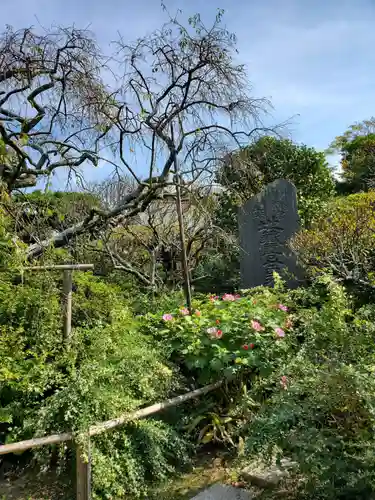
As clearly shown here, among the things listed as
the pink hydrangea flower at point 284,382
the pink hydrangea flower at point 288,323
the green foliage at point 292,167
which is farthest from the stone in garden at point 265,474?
the green foliage at point 292,167

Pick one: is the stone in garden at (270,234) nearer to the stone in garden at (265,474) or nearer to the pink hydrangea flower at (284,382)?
the pink hydrangea flower at (284,382)

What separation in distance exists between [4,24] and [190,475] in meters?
4.14

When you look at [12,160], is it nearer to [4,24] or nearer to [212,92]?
[4,24]

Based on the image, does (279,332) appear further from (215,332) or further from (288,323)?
(215,332)

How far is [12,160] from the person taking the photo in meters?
4.55

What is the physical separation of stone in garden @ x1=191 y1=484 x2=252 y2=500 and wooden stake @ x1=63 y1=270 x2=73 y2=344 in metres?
1.39

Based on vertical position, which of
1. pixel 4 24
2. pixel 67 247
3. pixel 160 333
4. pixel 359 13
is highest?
pixel 4 24

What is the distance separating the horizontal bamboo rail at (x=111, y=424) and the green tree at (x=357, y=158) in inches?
400

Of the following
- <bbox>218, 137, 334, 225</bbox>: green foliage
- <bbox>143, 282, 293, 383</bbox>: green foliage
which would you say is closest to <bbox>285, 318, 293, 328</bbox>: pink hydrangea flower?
<bbox>143, 282, 293, 383</bbox>: green foliage

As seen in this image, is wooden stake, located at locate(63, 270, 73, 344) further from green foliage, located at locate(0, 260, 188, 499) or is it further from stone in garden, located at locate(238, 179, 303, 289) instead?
stone in garden, located at locate(238, 179, 303, 289)

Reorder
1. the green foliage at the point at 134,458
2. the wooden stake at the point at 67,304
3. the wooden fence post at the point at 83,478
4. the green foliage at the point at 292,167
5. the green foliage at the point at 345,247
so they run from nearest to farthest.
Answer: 1. the wooden fence post at the point at 83,478
2. the green foliage at the point at 134,458
3. the wooden stake at the point at 67,304
4. the green foliage at the point at 345,247
5. the green foliage at the point at 292,167

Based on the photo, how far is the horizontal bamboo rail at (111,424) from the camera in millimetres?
2211

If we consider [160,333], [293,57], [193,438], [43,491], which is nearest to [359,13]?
[293,57]

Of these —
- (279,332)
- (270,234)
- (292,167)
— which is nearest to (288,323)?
(279,332)
